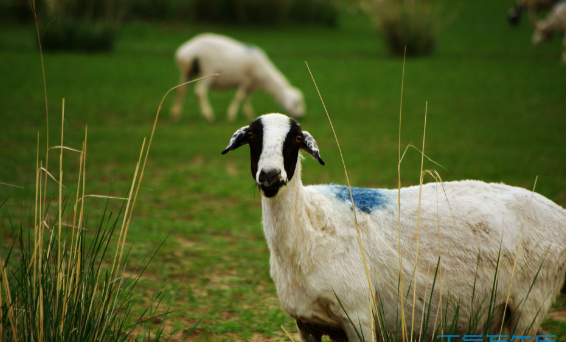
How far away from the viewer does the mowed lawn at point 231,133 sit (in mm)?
5246

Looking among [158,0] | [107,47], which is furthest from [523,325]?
[158,0]

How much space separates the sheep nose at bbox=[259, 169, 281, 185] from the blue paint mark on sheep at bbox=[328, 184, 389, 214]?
27.1 inches

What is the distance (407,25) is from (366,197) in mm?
15946

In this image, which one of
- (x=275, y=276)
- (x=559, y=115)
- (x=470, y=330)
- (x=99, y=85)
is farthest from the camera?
(x=99, y=85)

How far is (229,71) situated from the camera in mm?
12602

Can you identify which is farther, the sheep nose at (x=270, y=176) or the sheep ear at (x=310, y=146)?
the sheep ear at (x=310, y=146)

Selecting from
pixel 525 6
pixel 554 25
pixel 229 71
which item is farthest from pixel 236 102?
pixel 525 6

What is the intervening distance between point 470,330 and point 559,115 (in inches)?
434

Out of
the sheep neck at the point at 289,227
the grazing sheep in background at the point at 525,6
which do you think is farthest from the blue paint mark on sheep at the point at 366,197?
the grazing sheep in background at the point at 525,6

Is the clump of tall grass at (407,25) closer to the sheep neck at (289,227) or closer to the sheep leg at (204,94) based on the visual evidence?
the sheep leg at (204,94)

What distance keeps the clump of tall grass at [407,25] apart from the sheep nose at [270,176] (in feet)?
52.5

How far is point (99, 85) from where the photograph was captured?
14.2m

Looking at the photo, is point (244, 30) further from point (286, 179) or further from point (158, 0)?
point (286, 179)

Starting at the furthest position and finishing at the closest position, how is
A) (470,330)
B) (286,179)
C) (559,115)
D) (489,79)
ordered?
(489,79)
(559,115)
(286,179)
(470,330)
